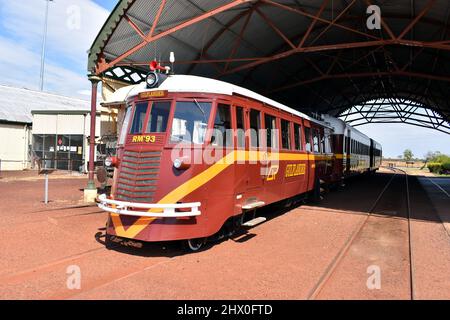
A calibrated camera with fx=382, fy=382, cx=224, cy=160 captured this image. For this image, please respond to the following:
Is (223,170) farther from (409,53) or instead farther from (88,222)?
(409,53)

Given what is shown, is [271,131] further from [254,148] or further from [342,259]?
[342,259]

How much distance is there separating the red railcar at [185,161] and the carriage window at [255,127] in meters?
0.02

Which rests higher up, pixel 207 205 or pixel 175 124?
pixel 175 124

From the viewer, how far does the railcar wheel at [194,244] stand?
6.65m

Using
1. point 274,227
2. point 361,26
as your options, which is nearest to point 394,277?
point 274,227

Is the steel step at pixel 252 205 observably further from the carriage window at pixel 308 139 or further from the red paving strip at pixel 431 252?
the carriage window at pixel 308 139

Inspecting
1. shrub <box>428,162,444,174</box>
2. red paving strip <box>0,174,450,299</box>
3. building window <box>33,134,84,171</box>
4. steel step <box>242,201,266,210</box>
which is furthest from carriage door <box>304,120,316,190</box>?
shrub <box>428,162,444,174</box>

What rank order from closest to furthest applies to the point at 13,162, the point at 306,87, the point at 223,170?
1. the point at 223,170
2. the point at 13,162
3. the point at 306,87

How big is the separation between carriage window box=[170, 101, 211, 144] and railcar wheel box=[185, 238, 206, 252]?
173 centimetres

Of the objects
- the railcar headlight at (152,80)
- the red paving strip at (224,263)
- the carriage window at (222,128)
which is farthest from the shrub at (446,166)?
the railcar headlight at (152,80)

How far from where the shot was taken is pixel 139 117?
7094 millimetres

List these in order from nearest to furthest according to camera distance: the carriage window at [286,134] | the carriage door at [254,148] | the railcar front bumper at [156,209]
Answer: the railcar front bumper at [156,209]
the carriage door at [254,148]
the carriage window at [286,134]

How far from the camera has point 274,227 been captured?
30.1 ft
